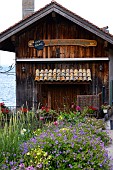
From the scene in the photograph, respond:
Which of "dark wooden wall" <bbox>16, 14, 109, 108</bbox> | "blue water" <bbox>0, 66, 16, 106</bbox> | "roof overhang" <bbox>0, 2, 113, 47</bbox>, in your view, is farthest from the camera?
"blue water" <bbox>0, 66, 16, 106</bbox>

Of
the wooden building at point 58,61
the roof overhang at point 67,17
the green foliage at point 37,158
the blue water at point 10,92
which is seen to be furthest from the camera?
the blue water at point 10,92

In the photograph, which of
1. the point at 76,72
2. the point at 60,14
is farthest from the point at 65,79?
the point at 60,14

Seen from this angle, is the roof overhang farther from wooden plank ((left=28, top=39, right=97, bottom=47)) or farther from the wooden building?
wooden plank ((left=28, top=39, right=97, bottom=47))

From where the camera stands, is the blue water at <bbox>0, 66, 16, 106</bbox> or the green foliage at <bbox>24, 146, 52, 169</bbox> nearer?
the green foliage at <bbox>24, 146, 52, 169</bbox>

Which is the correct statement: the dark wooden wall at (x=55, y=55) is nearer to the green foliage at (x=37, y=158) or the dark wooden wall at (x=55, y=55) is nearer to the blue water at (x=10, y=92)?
the blue water at (x=10, y=92)

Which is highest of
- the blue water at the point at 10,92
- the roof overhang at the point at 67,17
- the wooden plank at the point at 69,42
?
the roof overhang at the point at 67,17

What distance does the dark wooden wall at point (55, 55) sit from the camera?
50.1ft

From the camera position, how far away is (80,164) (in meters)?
5.71

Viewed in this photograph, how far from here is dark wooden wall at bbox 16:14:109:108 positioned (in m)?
15.3

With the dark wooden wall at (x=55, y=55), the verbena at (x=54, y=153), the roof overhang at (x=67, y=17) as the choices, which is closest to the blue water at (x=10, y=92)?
the dark wooden wall at (x=55, y=55)

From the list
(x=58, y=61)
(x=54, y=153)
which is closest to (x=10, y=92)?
(x=58, y=61)

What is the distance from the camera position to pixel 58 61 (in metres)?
15.4

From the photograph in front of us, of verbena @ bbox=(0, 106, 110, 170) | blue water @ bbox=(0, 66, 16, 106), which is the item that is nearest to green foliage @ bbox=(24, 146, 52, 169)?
verbena @ bbox=(0, 106, 110, 170)

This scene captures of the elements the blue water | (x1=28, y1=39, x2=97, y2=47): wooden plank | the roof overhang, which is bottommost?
the blue water
